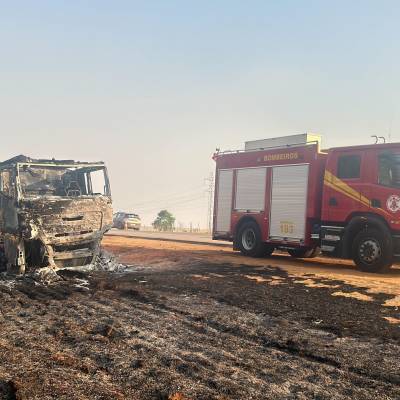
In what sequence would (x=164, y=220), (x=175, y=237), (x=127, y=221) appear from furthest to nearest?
(x=164, y=220), (x=127, y=221), (x=175, y=237)

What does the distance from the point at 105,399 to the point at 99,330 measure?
2205mm

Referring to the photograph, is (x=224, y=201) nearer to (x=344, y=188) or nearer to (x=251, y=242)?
(x=251, y=242)

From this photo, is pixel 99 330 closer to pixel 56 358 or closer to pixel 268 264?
pixel 56 358

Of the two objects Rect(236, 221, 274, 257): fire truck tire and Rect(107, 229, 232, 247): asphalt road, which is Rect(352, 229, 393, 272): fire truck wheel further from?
Rect(107, 229, 232, 247): asphalt road

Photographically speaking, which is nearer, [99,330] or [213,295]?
[99,330]

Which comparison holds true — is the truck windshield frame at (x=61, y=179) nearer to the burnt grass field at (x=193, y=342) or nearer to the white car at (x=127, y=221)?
the burnt grass field at (x=193, y=342)

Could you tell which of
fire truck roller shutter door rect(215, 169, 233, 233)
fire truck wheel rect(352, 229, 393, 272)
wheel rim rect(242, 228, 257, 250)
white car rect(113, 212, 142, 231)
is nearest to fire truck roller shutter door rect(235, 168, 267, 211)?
fire truck roller shutter door rect(215, 169, 233, 233)

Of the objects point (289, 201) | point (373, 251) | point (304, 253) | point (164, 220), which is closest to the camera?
point (373, 251)

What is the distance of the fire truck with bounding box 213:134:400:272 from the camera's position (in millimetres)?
11438

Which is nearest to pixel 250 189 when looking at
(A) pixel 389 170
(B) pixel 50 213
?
(A) pixel 389 170

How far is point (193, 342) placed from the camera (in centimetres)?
538

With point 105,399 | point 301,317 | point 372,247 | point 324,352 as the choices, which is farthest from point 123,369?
point 372,247

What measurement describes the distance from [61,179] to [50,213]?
5.77 feet

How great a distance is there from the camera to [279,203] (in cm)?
1414
